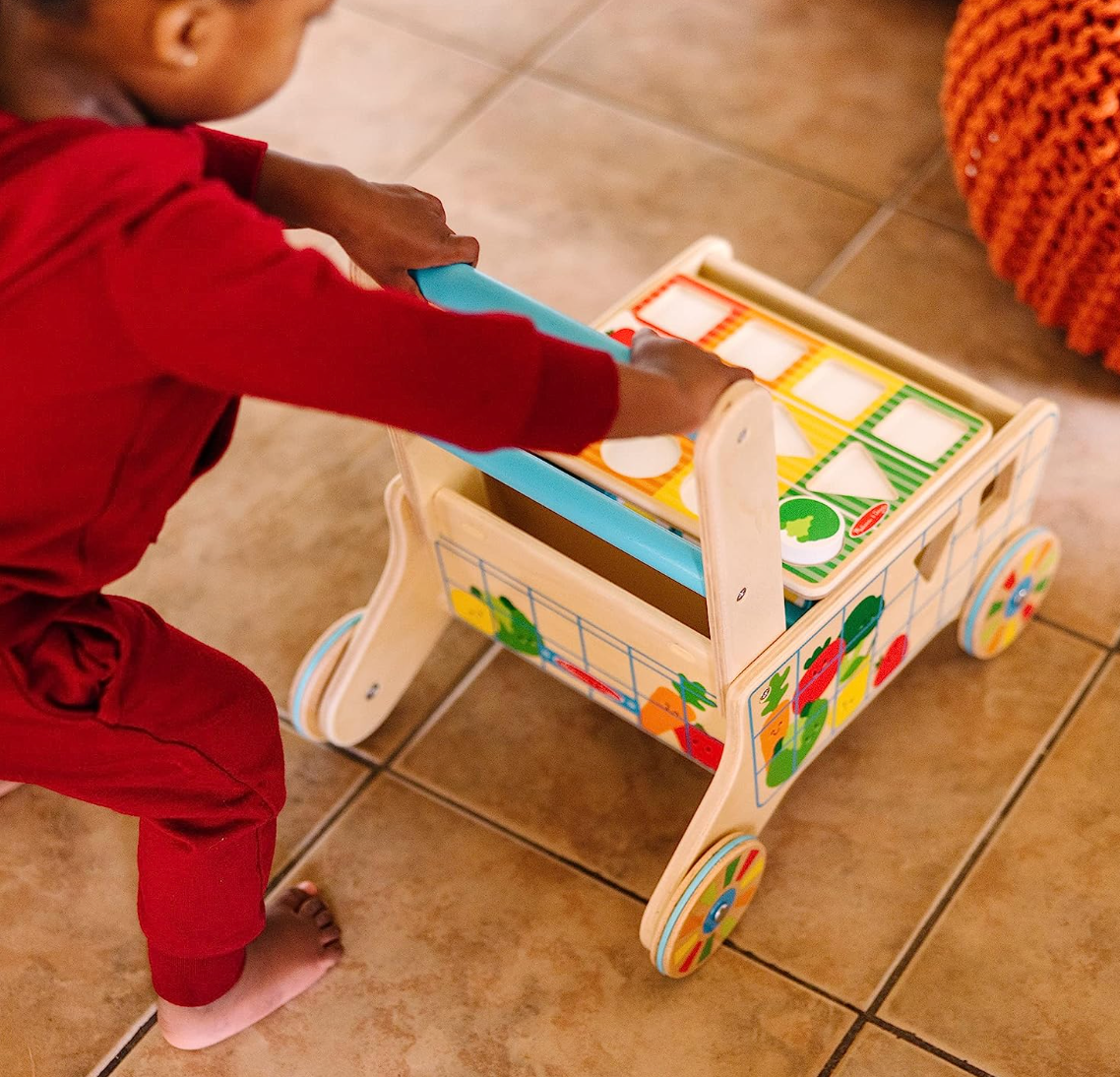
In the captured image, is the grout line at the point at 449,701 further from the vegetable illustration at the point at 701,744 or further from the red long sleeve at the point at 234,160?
the red long sleeve at the point at 234,160

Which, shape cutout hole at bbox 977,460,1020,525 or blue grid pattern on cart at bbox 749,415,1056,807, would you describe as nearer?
blue grid pattern on cart at bbox 749,415,1056,807

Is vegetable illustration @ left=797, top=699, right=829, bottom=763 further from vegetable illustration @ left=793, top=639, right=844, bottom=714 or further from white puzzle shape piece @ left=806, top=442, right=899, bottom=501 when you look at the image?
white puzzle shape piece @ left=806, top=442, right=899, bottom=501

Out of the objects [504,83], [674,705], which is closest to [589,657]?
[674,705]

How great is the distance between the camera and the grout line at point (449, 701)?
4.08ft

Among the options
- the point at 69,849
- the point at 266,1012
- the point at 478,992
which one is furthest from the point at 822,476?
the point at 69,849

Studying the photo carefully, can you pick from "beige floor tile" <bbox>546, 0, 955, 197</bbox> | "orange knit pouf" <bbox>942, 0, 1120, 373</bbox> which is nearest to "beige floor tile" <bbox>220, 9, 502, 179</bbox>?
"beige floor tile" <bbox>546, 0, 955, 197</bbox>

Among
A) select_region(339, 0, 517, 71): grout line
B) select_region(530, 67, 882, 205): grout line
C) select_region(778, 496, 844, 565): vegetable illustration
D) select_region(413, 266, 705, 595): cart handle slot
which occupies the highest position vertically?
select_region(413, 266, 705, 595): cart handle slot

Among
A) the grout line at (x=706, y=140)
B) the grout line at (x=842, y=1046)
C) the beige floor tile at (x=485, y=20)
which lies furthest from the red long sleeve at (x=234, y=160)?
the beige floor tile at (x=485, y=20)

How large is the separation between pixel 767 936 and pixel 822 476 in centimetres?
37

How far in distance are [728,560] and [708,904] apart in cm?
32

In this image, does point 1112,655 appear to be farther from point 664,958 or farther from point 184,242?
point 184,242

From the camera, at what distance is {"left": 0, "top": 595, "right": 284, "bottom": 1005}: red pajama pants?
85 cm

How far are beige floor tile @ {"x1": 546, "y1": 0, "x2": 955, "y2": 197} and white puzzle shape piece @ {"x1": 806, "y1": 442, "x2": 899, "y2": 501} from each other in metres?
0.77

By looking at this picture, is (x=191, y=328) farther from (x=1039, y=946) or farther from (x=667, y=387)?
(x=1039, y=946)
